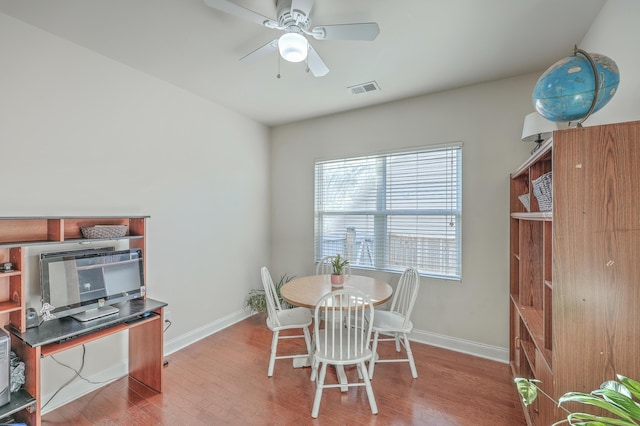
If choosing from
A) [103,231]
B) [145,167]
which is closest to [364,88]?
[145,167]

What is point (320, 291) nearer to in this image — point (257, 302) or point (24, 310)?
point (257, 302)

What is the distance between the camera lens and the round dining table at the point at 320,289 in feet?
7.54

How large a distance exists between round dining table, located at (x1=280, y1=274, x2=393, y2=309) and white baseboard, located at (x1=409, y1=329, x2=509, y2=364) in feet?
2.90

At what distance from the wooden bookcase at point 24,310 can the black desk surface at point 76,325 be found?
14 millimetres

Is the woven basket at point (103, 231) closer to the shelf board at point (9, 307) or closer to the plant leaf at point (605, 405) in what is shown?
the shelf board at point (9, 307)

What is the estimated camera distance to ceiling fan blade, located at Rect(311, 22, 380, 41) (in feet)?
5.35

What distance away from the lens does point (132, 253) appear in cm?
238

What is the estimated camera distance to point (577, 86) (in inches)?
47.0

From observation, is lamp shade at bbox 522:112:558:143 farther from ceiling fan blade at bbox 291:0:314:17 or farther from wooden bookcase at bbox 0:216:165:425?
wooden bookcase at bbox 0:216:165:425

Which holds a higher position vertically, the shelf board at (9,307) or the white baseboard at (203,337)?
the shelf board at (9,307)

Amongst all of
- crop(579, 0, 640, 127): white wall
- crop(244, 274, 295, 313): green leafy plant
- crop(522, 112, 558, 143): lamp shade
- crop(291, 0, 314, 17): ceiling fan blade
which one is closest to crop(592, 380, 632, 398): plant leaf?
crop(579, 0, 640, 127): white wall

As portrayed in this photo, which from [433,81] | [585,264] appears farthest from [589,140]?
[433,81]

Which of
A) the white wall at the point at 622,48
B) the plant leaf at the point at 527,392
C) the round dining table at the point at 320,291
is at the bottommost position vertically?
the round dining table at the point at 320,291

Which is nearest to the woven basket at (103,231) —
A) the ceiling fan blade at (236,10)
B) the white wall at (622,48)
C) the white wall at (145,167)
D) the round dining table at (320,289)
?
the white wall at (145,167)
